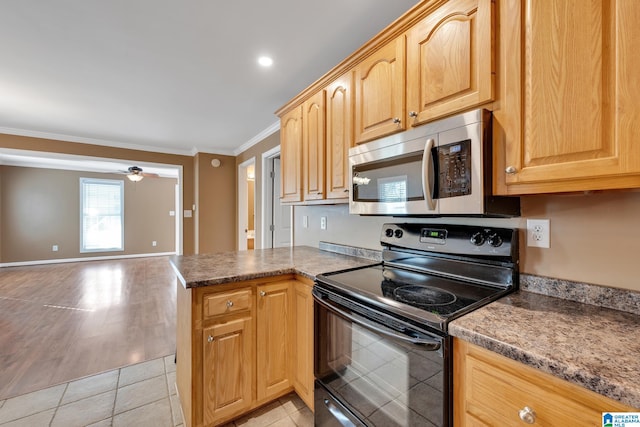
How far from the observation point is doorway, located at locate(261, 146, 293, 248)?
3.83m

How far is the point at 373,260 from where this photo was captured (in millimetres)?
1922

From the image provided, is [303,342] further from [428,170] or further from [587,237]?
[587,237]

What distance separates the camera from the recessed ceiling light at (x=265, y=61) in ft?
6.78

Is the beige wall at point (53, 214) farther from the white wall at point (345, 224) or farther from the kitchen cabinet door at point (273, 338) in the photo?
the kitchen cabinet door at point (273, 338)

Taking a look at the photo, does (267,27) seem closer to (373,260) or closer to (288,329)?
(373,260)

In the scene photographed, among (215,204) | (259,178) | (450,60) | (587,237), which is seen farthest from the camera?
(215,204)

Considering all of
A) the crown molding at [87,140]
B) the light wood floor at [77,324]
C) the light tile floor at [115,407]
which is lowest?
the light tile floor at [115,407]

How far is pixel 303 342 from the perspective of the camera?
1.62 metres

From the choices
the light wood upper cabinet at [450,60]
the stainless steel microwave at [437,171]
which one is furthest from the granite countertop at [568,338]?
the light wood upper cabinet at [450,60]

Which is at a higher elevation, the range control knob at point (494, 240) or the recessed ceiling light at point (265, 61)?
the recessed ceiling light at point (265, 61)

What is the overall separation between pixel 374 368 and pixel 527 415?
0.55m

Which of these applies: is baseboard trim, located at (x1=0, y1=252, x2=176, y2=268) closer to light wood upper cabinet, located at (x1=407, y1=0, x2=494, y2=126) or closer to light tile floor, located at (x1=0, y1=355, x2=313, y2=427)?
light tile floor, located at (x1=0, y1=355, x2=313, y2=427)

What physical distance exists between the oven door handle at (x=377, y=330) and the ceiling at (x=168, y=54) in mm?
1634

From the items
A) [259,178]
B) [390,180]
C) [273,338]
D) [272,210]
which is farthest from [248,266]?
[259,178]
